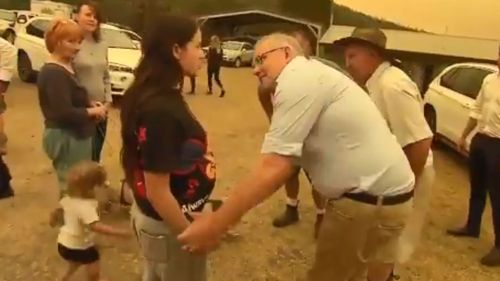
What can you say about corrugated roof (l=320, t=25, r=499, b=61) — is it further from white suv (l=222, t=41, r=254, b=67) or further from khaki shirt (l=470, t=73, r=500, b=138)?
khaki shirt (l=470, t=73, r=500, b=138)

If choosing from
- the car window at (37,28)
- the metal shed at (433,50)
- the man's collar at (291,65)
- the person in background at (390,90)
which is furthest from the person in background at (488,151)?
the metal shed at (433,50)

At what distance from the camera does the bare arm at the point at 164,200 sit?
217cm

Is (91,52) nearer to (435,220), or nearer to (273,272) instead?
(273,272)

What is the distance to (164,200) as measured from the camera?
7.18 feet

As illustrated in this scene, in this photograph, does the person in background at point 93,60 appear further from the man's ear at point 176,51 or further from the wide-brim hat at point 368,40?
the man's ear at point 176,51

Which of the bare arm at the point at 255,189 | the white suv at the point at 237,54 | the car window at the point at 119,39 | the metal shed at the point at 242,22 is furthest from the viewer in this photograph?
the metal shed at the point at 242,22

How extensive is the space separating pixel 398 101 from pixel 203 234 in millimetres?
1598

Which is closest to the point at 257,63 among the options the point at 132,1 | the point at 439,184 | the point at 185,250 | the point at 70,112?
the point at 185,250

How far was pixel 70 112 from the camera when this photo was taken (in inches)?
149

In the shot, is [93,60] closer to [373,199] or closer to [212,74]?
[373,199]

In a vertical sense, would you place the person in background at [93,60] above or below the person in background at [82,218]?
above

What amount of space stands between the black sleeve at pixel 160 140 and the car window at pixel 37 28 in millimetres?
11831

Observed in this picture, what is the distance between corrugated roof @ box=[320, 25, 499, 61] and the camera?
16.9 metres

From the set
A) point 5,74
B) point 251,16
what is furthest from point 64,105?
point 251,16
